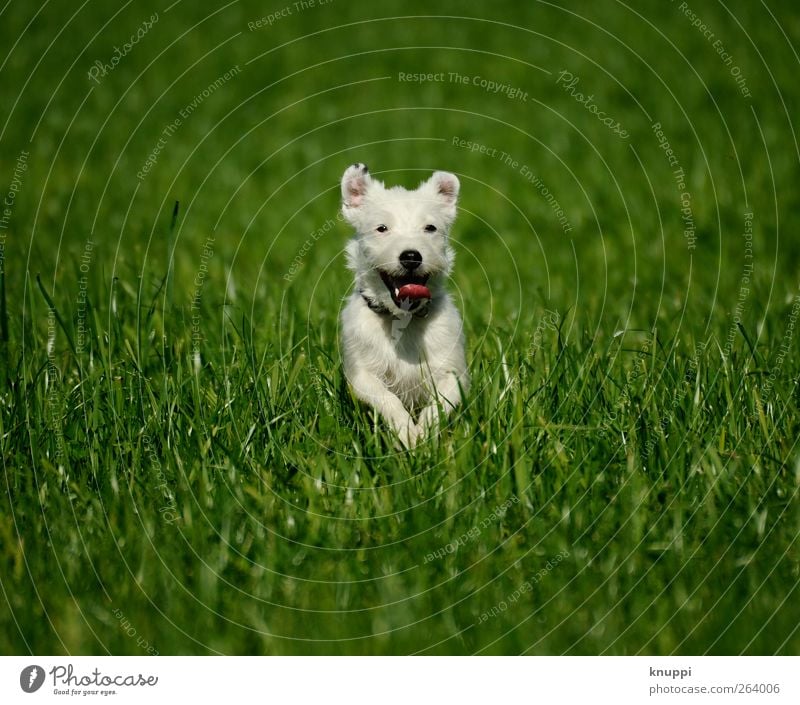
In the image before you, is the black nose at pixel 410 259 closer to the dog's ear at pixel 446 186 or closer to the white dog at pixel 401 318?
the white dog at pixel 401 318

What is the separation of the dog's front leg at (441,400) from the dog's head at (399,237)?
55 centimetres

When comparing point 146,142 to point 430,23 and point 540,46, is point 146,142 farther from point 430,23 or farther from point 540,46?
point 540,46

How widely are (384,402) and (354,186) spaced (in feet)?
4.99

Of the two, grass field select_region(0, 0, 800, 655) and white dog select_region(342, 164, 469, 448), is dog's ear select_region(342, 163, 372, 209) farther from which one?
grass field select_region(0, 0, 800, 655)

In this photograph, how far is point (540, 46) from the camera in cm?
1834

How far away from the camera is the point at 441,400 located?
6961 millimetres

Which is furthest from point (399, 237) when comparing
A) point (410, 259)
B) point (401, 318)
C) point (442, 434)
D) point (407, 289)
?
point (442, 434)

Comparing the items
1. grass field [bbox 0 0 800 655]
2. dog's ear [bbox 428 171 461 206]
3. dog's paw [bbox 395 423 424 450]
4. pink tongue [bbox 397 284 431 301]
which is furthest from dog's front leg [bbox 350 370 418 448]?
dog's ear [bbox 428 171 461 206]

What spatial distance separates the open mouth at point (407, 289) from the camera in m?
6.63

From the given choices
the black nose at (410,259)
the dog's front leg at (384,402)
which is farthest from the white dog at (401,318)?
Answer: the black nose at (410,259)

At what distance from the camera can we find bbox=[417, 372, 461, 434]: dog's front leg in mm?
6855

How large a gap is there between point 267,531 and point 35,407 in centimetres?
220

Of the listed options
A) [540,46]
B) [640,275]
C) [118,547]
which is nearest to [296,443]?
[118,547]

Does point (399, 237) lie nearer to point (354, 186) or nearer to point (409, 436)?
point (354, 186)
